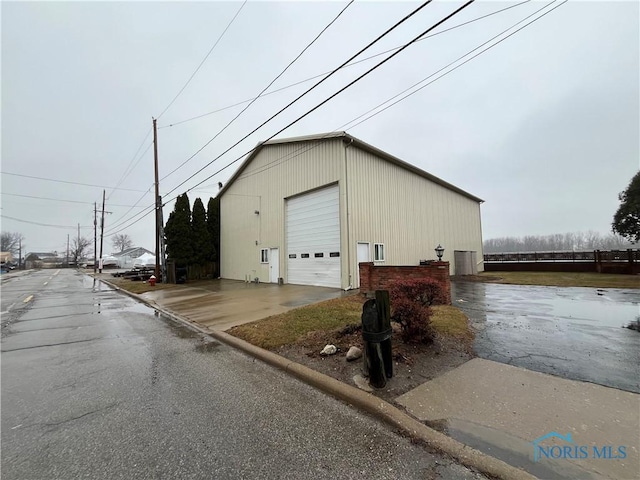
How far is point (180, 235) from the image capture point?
22.7 meters

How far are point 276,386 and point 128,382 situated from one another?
2.13 meters

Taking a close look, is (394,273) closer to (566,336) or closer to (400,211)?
(566,336)

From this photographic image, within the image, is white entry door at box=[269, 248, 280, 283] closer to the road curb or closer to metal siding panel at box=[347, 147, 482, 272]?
metal siding panel at box=[347, 147, 482, 272]

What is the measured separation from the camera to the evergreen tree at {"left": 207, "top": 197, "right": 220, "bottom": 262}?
2536 cm

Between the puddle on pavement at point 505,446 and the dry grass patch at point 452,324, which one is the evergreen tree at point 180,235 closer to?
the dry grass patch at point 452,324

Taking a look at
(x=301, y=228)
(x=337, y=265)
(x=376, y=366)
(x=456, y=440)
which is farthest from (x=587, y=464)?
(x=301, y=228)

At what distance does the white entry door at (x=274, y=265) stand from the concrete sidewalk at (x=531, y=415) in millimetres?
14794

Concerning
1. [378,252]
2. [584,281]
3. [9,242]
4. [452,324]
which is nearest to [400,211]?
[378,252]

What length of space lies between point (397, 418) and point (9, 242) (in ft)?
431

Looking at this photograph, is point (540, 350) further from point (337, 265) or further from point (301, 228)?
point (301, 228)

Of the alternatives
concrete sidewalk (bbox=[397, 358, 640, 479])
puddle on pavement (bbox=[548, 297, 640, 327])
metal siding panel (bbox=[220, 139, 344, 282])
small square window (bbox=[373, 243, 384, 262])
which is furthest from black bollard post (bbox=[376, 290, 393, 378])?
small square window (bbox=[373, 243, 384, 262])

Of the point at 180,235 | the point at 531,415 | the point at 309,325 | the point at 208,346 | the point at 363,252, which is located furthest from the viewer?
→ the point at 180,235

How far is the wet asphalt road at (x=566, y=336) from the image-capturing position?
3986mm

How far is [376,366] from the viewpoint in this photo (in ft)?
11.8
